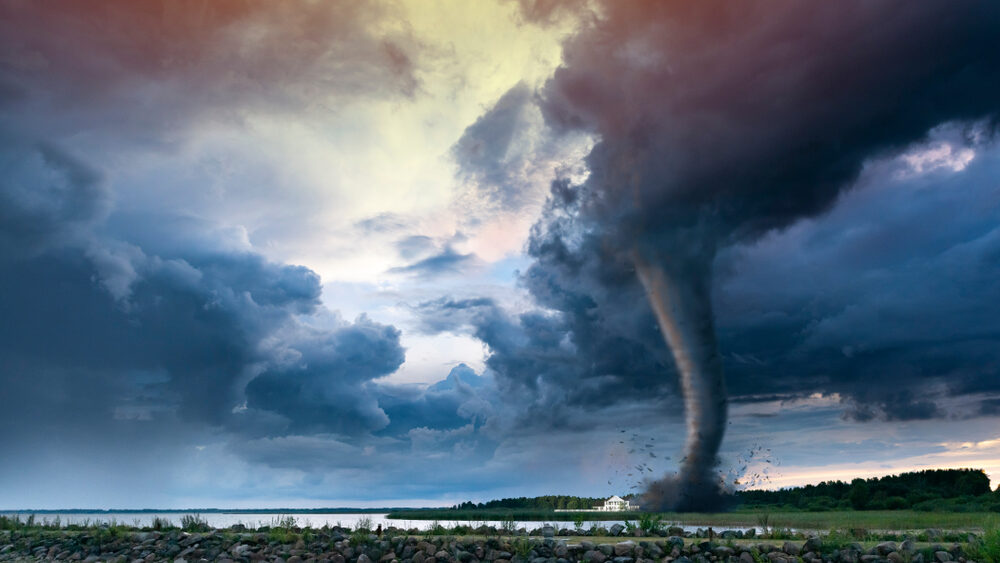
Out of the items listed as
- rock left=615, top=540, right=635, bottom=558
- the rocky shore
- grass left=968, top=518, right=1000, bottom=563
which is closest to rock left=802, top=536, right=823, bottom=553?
the rocky shore

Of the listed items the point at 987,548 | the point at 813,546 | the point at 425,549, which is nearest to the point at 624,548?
the point at 813,546

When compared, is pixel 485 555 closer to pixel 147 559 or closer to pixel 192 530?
pixel 147 559

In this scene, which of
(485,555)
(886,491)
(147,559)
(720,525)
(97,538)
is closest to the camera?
(485,555)

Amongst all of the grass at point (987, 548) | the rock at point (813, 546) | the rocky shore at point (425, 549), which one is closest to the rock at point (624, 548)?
the rocky shore at point (425, 549)

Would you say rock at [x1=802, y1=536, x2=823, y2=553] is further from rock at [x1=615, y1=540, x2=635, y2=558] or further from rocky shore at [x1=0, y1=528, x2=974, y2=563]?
rock at [x1=615, y1=540, x2=635, y2=558]

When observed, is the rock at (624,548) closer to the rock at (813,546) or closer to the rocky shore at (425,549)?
the rocky shore at (425,549)

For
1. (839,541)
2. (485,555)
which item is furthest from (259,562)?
(839,541)

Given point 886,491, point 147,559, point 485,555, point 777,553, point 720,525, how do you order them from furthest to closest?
point 886,491 → point 720,525 → point 147,559 → point 485,555 → point 777,553

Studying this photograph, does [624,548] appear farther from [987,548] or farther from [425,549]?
[987,548]
